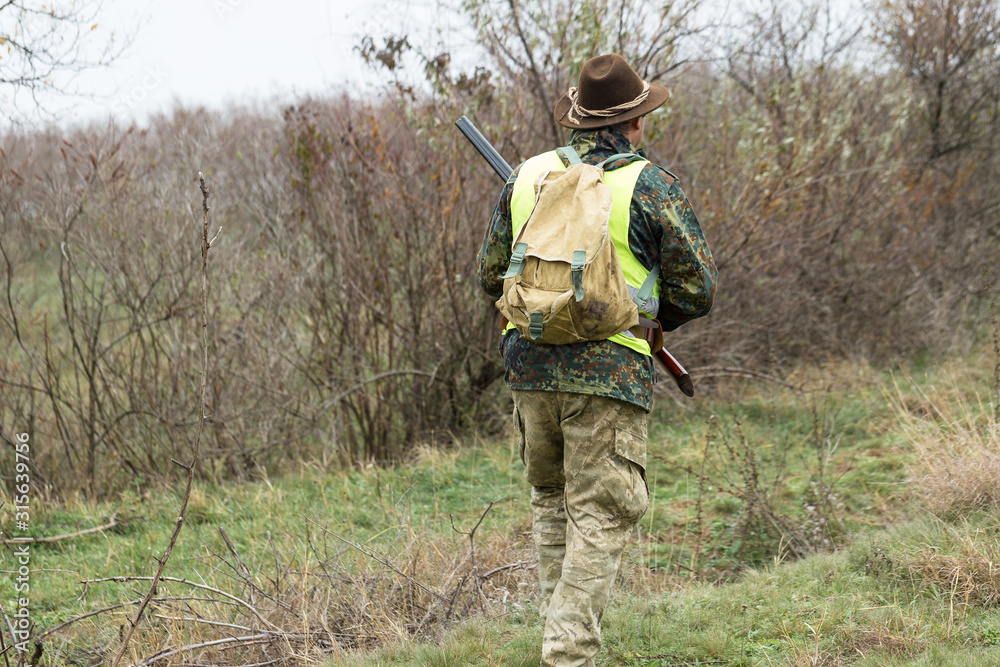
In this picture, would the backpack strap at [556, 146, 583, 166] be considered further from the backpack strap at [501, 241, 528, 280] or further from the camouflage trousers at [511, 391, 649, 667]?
the camouflage trousers at [511, 391, 649, 667]

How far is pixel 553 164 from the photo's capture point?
2680 mm

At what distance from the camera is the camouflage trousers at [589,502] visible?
2514 mm

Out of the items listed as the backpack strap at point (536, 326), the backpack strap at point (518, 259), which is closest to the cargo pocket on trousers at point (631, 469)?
the backpack strap at point (536, 326)

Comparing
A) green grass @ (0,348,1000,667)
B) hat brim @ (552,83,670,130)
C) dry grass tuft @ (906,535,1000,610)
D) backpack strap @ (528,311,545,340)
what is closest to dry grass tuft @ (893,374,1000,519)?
green grass @ (0,348,1000,667)

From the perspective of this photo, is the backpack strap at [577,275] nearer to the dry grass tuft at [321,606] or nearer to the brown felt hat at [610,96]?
the brown felt hat at [610,96]

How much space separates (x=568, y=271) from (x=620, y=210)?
31 centimetres

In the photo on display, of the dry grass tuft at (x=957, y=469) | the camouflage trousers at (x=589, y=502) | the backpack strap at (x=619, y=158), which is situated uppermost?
the backpack strap at (x=619, y=158)

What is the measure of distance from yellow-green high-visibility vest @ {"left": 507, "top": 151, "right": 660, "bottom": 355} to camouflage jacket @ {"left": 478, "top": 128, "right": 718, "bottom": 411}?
25 millimetres

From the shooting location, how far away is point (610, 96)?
2691 millimetres

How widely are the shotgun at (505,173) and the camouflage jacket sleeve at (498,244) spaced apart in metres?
0.23

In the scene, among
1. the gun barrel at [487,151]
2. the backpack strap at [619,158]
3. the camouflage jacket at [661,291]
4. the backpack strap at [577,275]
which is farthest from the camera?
the gun barrel at [487,151]

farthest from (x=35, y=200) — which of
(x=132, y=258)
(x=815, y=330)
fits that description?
(x=815, y=330)

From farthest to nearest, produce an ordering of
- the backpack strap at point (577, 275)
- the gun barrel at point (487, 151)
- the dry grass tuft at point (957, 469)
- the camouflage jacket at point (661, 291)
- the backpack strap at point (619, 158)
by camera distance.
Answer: the dry grass tuft at point (957, 469) < the gun barrel at point (487, 151) < the backpack strap at point (619, 158) < the camouflage jacket at point (661, 291) < the backpack strap at point (577, 275)

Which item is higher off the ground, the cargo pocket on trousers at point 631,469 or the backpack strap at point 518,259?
the backpack strap at point 518,259
